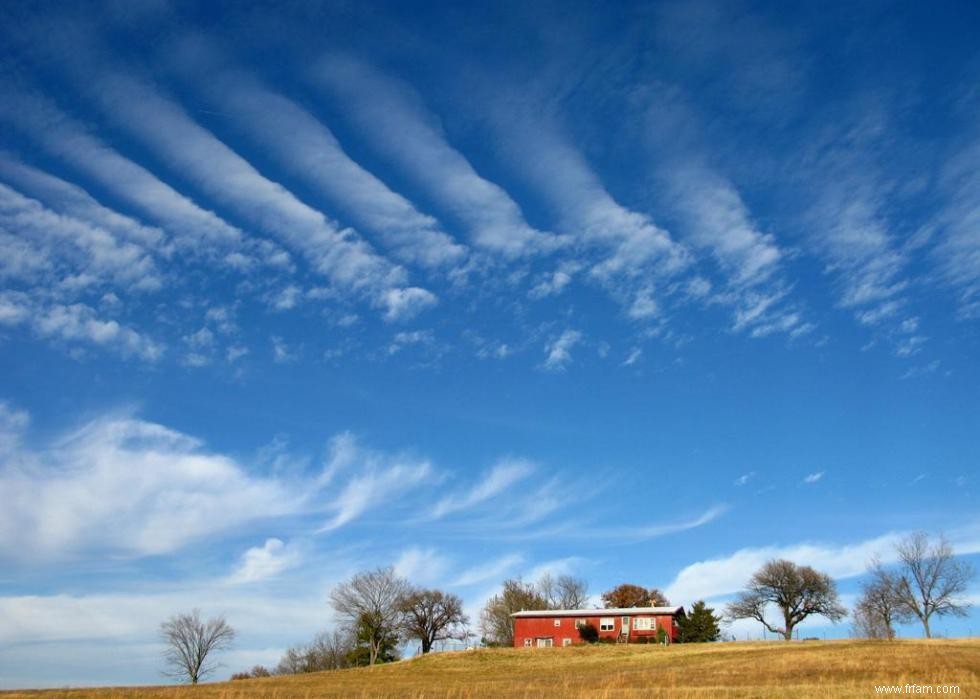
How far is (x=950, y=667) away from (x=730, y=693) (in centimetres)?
1470

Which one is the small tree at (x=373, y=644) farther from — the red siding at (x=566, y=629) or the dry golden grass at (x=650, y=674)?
the dry golden grass at (x=650, y=674)

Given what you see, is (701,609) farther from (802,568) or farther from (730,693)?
(730,693)

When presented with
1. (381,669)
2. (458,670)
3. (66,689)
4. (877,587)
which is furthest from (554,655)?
(877,587)

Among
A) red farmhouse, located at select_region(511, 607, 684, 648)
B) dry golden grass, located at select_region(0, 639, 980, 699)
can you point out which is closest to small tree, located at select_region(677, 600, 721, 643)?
red farmhouse, located at select_region(511, 607, 684, 648)

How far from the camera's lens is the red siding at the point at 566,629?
87.4 metres

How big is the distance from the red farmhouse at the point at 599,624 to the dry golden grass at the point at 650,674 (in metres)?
20.6

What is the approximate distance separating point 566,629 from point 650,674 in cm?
5259

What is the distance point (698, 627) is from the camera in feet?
292

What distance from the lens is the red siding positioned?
8738cm

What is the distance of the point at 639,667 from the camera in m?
48.4

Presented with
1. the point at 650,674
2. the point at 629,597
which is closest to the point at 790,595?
the point at 629,597

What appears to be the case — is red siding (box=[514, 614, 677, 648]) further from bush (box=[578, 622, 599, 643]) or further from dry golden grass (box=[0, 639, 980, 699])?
dry golden grass (box=[0, 639, 980, 699])

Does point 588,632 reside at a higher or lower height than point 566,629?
lower

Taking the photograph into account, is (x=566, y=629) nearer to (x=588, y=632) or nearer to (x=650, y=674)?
(x=588, y=632)
